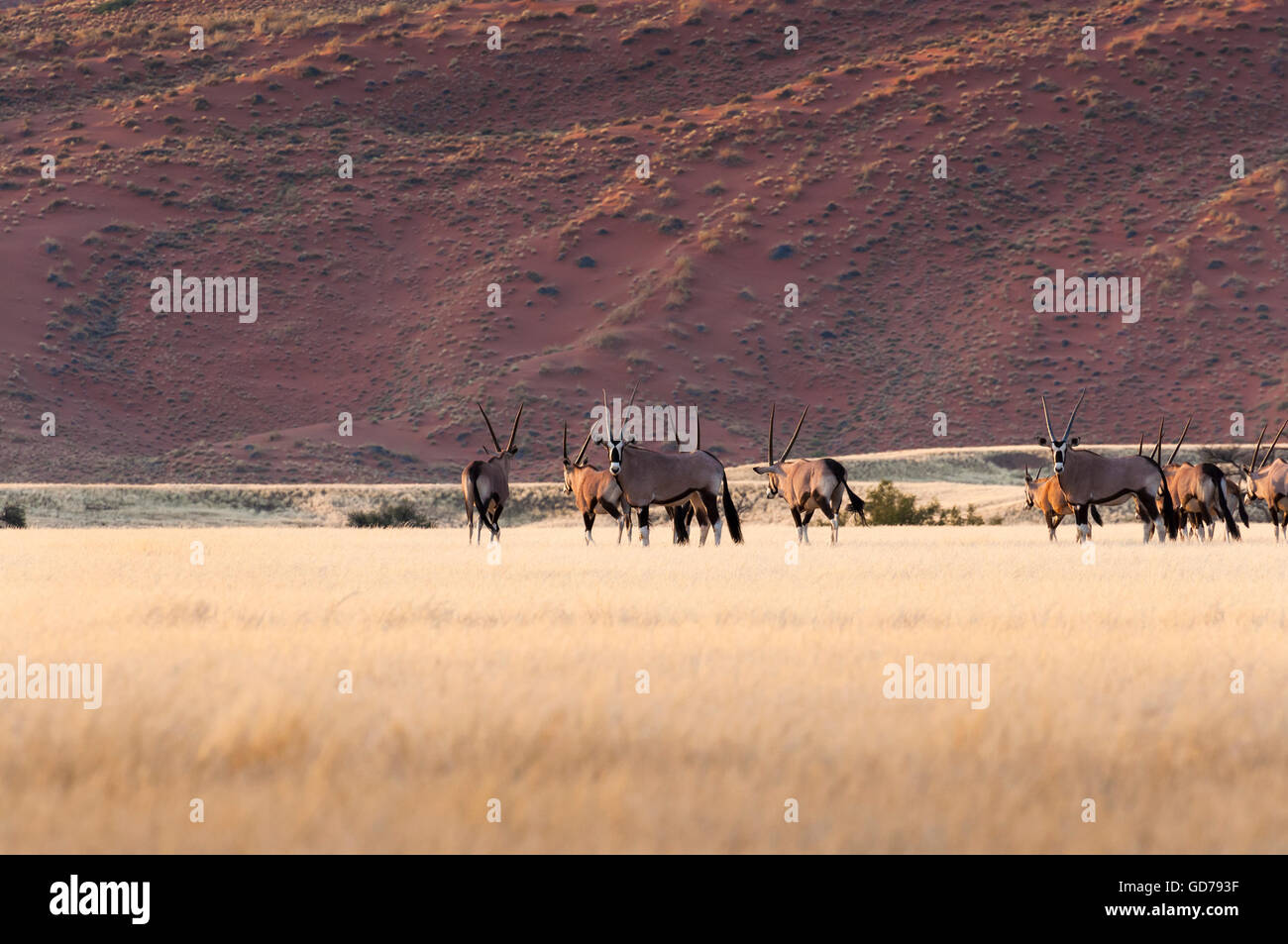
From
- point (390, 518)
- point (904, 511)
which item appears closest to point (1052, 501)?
point (904, 511)

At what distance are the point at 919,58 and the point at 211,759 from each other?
88.0m

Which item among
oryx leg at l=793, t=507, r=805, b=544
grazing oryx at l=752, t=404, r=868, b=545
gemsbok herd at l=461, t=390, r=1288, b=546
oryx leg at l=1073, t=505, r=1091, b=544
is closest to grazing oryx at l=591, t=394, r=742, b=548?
gemsbok herd at l=461, t=390, r=1288, b=546

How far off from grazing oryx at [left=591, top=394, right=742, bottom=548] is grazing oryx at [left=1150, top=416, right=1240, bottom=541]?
324 inches

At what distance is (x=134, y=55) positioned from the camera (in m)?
96.2

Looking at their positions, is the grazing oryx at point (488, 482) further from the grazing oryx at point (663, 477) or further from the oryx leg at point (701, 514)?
the oryx leg at point (701, 514)

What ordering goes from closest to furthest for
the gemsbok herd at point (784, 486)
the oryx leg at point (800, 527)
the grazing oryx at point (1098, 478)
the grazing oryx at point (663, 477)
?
the grazing oryx at point (663, 477) → the gemsbok herd at point (784, 486) → the grazing oryx at point (1098, 478) → the oryx leg at point (800, 527)

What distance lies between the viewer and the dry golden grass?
613cm

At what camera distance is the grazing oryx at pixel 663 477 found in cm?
2483

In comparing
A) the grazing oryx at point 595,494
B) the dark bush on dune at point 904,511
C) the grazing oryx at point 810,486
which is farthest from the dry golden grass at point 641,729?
the dark bush on dune at point 904,511

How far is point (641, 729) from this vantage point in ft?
24.6

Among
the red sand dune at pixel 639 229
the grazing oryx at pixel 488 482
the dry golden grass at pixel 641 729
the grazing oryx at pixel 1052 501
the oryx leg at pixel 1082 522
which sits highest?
the red sand dune at pixel 639 229

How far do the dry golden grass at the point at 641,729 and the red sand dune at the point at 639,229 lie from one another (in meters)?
49.2

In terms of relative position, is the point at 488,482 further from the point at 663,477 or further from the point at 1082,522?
the point at 1082,522

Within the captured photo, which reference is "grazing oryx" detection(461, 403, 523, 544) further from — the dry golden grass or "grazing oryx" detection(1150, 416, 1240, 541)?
the dry golden grass
